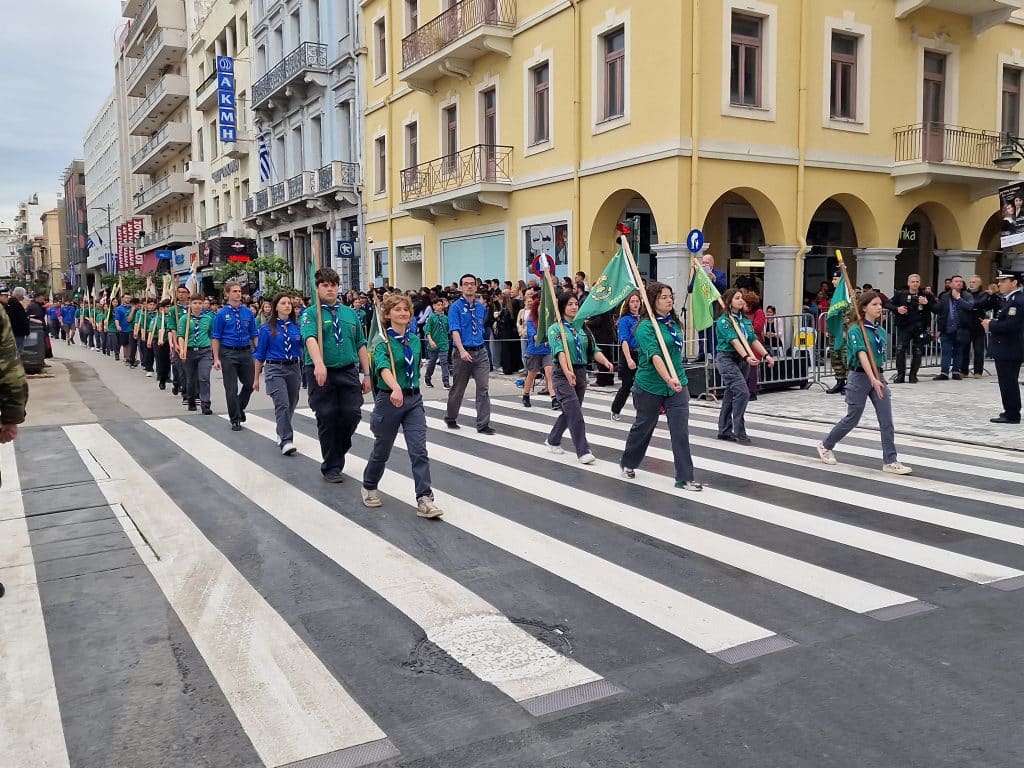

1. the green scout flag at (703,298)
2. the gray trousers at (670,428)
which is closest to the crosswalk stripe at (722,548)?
the gray trousers at (670,428)

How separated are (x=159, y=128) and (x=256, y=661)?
6057 cm

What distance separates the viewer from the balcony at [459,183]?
2270cm

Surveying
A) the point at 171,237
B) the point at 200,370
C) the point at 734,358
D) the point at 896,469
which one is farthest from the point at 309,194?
the point at 896,469

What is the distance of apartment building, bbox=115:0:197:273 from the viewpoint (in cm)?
5034

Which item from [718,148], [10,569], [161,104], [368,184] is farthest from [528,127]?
[161,104]

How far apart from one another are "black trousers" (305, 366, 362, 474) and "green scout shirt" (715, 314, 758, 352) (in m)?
4.19

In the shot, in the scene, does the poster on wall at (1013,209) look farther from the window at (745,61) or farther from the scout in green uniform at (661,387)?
the scout in green uniform at (661,387)

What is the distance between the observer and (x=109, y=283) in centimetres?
6312

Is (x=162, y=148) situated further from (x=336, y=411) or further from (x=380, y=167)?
(x=336, y=411)

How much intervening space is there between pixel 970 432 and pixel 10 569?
32.6ft

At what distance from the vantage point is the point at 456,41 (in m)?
22.7

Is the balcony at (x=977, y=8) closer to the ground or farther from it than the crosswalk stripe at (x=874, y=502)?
farther from it

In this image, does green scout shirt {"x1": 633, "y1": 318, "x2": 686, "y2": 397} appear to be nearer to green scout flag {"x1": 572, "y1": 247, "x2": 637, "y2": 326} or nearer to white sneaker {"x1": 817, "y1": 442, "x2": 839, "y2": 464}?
green scout flag {"x1": 572, "y1": 247, "x2": 637, "y2": 326}

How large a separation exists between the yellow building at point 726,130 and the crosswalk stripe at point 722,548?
434 inches
